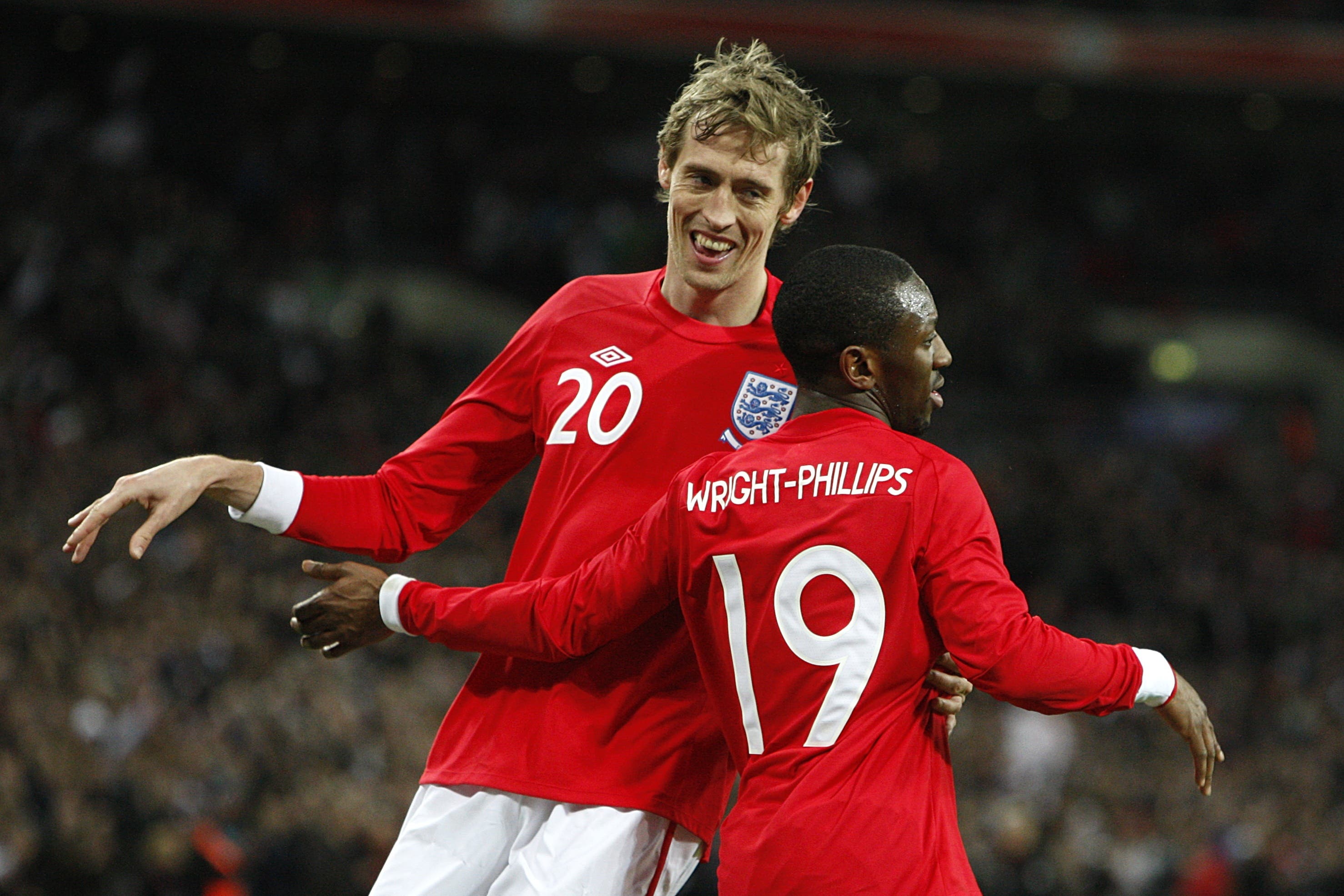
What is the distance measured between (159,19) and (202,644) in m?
10.1

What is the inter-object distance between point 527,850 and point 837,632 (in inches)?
36.8

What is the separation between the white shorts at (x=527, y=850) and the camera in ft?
10.6

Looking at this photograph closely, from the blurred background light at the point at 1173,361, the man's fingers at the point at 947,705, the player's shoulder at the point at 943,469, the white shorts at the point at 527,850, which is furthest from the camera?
the blurred background light at the point at 1173,361

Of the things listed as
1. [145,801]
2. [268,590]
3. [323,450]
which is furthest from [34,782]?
[323,450]

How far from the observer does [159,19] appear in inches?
703

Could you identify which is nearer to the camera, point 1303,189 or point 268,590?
point 268,590

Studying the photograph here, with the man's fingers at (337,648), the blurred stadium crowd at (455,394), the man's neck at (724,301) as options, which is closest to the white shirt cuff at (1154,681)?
the man's neck at (724,301)

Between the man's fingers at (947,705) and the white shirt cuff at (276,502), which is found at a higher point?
the white shirt cuff at (276,502)

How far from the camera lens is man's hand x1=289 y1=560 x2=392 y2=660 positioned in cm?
340

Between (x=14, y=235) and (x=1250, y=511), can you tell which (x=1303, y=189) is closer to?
(x=1250, y=511)

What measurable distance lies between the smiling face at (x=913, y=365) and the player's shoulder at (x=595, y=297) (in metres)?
0.83

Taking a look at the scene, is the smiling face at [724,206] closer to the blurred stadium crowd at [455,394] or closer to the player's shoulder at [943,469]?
the player's shoulder at [943,469]

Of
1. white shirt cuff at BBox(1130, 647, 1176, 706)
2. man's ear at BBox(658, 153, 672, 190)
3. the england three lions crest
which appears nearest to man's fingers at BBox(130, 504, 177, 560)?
the england three lions crest

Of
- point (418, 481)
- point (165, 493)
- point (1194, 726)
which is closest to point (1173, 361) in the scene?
point (418, 481)
